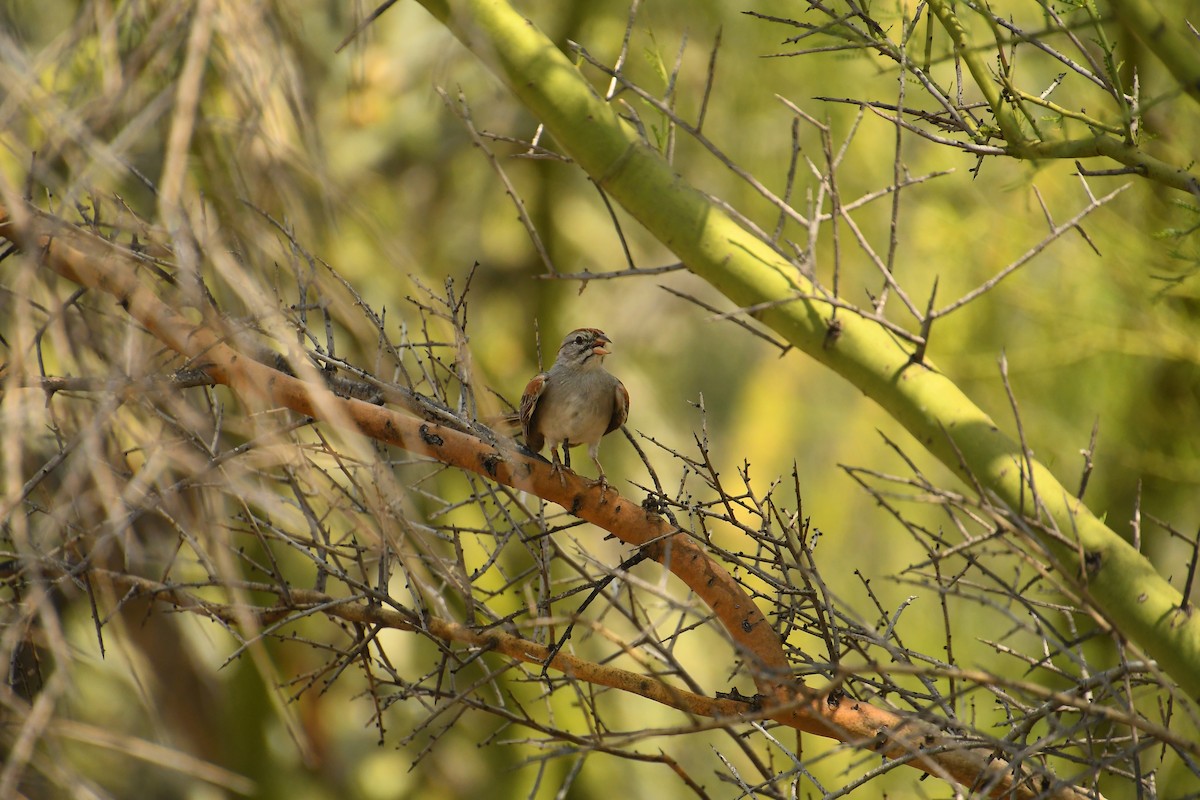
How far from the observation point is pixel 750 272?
159 inches

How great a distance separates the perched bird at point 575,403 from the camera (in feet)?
17.0

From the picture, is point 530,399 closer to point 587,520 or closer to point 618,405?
point 618,405

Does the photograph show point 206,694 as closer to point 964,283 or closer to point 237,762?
point 237,762

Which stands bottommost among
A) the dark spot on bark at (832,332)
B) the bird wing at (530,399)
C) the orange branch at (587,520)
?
the orange branch at (587,520)

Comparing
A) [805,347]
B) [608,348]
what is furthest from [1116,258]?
[805,347]

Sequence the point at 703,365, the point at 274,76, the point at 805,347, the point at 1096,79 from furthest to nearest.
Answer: the point at 703,365 → the point at 805,347 → the point at 1096,79 → the point at 274,76

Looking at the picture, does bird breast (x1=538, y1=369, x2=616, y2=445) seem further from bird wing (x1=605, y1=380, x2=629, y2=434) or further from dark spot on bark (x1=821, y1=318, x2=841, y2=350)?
dark spot on bark (x1=821, y1=318, x2=841, y2=350)

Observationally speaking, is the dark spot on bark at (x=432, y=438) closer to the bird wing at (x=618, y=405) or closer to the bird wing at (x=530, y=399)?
the bird wing at (x=530, y=399)

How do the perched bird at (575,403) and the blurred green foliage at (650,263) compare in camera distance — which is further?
the perched bird at (575,403)

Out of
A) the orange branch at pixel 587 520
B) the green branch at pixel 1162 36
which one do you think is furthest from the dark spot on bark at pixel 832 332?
the green branch at pixel 1162 36

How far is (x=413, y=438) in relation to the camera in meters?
3.72

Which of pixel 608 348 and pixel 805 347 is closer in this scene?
pixel 805 347

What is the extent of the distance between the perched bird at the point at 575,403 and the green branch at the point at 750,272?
1175 millimetres

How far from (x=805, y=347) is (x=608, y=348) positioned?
1707 mm
